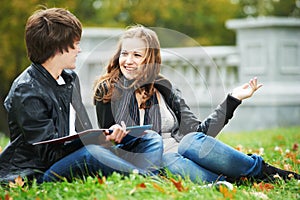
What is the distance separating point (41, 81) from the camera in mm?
3426

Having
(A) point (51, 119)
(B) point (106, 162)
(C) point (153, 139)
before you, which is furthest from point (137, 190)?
(A) point (51, 119)

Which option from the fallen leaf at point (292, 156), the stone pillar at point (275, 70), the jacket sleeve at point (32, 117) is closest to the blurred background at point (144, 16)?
the stone pillar at point (275, 70)

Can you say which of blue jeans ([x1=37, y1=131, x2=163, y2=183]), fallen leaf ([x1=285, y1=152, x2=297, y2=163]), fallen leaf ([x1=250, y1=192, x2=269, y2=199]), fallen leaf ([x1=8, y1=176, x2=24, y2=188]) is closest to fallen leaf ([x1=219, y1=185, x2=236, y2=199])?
fallen leaf ([x1=250, y1=192, x2=269, y2=199])

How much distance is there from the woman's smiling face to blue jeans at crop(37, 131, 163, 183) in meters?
0.46

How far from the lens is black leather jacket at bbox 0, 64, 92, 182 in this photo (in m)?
3.27

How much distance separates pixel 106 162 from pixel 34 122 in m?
0.46

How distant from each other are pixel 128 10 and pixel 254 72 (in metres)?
7.42

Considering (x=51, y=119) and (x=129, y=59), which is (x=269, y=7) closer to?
(x=129, y=59)

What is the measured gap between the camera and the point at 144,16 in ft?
52.7

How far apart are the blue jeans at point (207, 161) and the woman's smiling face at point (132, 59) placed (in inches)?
21.5

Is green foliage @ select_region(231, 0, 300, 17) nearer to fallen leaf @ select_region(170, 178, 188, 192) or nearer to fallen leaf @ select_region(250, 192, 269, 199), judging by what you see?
fallen leaf @ select_region(250, 192, 269, 199)

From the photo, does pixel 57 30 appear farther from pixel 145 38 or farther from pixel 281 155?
pixel 281 155

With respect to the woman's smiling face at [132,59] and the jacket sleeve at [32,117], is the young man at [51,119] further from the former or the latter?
the woman's smiling face at [132,59]

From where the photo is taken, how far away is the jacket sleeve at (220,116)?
3.70 meters
